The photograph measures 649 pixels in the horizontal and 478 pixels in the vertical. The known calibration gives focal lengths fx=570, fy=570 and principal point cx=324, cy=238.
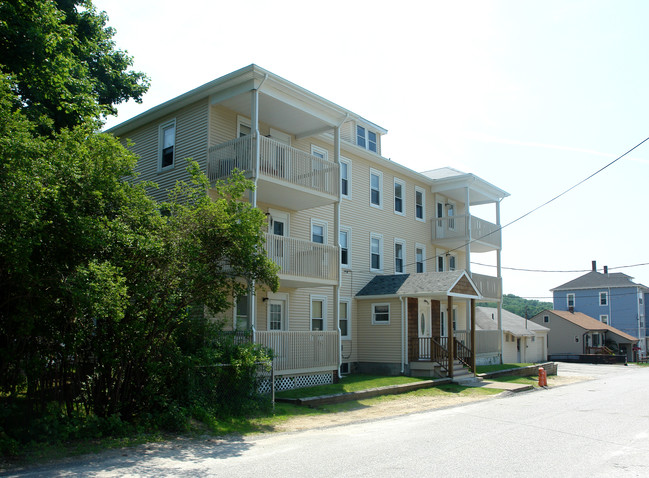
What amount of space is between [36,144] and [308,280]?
1051cm

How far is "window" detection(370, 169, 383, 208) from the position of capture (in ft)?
83.4

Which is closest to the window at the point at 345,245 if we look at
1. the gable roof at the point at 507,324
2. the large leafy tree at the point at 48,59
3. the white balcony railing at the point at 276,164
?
the white balcony railing at the point at 276,164

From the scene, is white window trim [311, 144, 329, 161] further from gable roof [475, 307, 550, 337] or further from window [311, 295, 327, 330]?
gable roof [475, 307, 550, 337]

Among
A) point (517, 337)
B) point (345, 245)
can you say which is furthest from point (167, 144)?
point (517, 337)

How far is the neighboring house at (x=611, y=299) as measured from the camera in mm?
62250

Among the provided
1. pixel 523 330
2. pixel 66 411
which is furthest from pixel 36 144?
pixel 523 330

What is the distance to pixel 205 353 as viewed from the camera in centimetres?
1237

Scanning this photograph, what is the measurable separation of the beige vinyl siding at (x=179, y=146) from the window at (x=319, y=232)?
5.61 m

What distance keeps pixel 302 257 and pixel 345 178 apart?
21.8 ft

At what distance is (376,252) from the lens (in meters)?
25.4

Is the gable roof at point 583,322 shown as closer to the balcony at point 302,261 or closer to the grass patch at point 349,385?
the grass patch at point 349,385

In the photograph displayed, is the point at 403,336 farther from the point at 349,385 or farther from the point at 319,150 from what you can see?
the point at 319,150

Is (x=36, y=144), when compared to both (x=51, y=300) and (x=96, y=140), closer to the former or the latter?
(x=96, y=140)

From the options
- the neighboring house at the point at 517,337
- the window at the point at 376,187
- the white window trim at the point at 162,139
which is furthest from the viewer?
the neighboring house at the point at 517,337
